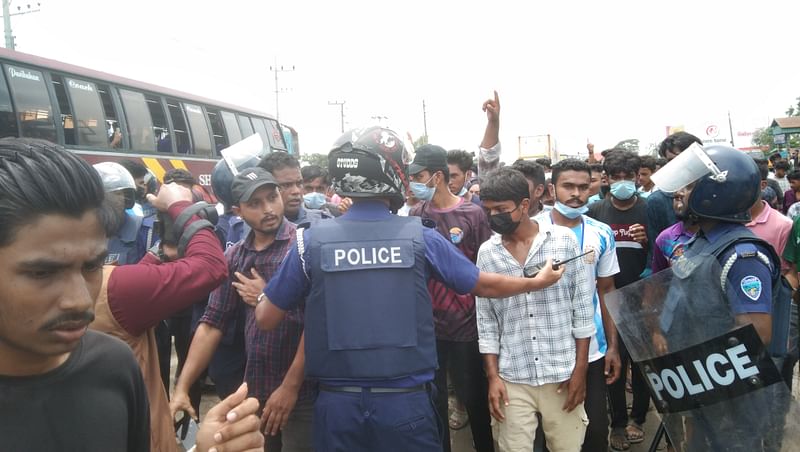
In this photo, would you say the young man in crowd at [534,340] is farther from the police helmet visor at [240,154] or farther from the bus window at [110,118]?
the bus window at [110,118]

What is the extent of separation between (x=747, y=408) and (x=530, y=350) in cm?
96

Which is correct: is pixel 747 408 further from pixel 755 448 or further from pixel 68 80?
pixel 68 80

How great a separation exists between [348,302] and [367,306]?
3.1 inches

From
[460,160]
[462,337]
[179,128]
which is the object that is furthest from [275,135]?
[462,337]

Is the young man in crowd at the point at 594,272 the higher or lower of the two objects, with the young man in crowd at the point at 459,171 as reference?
lower

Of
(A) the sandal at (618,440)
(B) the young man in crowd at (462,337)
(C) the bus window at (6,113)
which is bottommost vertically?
(A) the sandal at (618,440)

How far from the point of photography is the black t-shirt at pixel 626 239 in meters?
4.00

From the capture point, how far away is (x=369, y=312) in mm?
1982

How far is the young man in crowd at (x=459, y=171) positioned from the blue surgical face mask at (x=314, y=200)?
1900mm

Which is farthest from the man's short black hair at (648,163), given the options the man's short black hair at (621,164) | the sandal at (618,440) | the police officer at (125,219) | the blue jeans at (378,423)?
the police officer at (125,219)

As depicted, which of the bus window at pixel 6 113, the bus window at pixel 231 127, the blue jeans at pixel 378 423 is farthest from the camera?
the bus window at pixel 231 127

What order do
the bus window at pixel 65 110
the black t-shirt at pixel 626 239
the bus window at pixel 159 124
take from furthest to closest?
the bus window at pixel 159 124 → the bus window at pixel 65 110 → the black t-shirt at pixel 626 239

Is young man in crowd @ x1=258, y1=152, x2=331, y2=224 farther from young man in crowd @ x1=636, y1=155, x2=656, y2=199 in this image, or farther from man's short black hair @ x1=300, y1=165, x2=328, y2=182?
young man in crowd @ x1=636, y1=155, x2=656, y2=199

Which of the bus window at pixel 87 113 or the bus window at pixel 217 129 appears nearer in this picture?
the bus window at pixel 87 113
